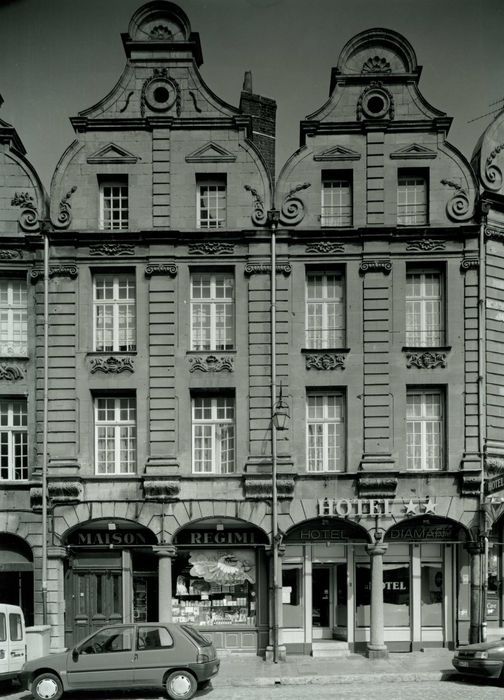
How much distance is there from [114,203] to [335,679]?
14.4 metres

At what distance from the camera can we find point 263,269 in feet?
79.5

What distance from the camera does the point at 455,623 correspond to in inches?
943

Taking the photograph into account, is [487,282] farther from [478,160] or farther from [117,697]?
[117,697]

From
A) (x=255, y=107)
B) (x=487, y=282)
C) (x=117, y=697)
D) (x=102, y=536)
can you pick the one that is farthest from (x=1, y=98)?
(x=117, y=697)

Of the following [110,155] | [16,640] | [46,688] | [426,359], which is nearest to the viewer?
[46,688]

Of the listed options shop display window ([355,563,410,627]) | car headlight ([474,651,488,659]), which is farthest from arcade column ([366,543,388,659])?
car headlight ([474,651,488,659])

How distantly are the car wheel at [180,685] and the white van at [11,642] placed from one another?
375 centimetres

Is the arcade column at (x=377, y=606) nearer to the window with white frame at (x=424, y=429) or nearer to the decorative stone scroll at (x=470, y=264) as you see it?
the window with white frame at (x=424, y=429)

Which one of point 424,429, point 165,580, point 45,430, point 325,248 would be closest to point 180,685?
point 165,580

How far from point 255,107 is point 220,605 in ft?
52.6

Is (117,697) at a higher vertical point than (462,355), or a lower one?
lower

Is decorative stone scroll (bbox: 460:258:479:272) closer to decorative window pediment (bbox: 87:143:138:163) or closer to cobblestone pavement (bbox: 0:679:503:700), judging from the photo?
decorative window pediment (bbox: 87:143:138:163)

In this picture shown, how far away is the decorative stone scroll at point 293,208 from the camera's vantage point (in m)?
24.3

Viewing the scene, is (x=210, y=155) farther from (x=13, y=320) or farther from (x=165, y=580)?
(x=165, y=580)
